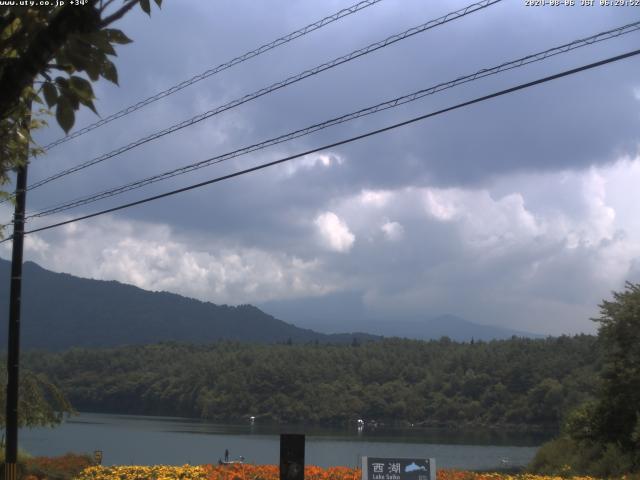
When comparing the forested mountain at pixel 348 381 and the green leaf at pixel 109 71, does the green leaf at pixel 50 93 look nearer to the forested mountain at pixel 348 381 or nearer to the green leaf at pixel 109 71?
the green leaf at pixel 109 71

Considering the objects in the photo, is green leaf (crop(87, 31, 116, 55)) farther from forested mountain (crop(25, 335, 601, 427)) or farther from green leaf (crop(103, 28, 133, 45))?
forested mountain (crop(25, 335, 601, 427))

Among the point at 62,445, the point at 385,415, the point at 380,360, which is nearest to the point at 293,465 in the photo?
the point at 62,445

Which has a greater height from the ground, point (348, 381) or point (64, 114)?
point (64, 114)

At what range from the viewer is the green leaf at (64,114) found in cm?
430

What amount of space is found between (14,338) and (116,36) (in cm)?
1353

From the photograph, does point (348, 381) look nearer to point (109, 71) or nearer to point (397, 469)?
point (397, 469)

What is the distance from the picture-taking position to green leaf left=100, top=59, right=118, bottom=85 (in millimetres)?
4336

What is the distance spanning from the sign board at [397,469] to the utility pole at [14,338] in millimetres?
7313

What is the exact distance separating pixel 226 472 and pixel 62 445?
48212mm

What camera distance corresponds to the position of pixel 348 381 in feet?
363

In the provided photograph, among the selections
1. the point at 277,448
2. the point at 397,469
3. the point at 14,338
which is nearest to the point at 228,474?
the point at 397,469

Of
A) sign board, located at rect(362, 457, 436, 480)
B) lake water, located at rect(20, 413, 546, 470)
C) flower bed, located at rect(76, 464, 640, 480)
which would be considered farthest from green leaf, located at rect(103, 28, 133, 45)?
lake water, located at rect(20, 413, 546, 470)

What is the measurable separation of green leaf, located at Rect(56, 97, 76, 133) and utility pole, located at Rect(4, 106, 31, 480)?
39.3 ft

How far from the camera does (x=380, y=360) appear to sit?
386 ft
